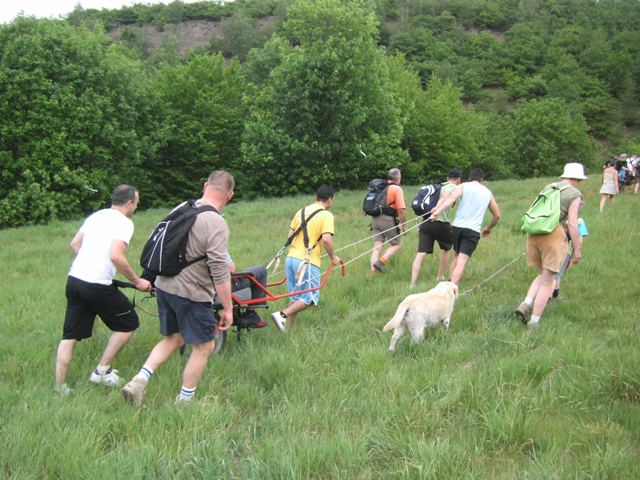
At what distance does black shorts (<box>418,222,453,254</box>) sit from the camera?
28.1 feet

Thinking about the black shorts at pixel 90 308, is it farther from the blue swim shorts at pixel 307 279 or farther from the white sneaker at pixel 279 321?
the blue swim shorts at pixel 307 279

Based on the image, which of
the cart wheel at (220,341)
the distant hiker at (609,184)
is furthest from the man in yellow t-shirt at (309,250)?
the distant hiker at (609,184)

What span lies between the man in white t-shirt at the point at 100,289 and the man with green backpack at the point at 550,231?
4489 mm

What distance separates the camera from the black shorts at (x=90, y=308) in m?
4.70

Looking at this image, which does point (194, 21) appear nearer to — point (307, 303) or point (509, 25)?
point (509, 25)

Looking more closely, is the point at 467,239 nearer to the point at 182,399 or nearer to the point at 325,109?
the point at 182,399

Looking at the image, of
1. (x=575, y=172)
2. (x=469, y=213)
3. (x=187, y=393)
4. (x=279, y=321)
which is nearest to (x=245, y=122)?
(x=469, y=213)

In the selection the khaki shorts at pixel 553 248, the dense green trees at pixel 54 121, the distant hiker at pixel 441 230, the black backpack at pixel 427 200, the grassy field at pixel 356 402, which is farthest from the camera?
the dense green trees at pixel 54 121

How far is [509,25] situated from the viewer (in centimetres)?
12362

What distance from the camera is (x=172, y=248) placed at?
4266 millimetres

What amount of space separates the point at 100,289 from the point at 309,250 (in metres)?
2.63

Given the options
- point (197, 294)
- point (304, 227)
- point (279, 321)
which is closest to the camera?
point (197, 294)

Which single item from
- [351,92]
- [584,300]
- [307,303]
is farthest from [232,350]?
[351,92]

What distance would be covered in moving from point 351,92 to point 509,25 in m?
113
